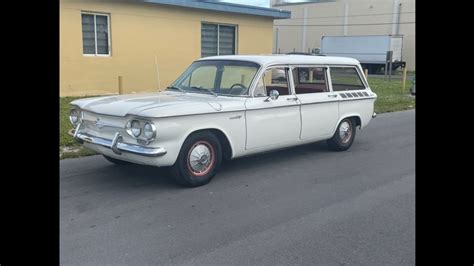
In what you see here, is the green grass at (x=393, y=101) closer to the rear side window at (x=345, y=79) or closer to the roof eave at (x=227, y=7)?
the roof eave at (x=227, y=7)

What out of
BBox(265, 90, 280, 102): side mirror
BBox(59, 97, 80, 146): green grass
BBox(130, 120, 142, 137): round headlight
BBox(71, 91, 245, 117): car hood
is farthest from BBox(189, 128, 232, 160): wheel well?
BBox(59, 97, 80, 146): green grass

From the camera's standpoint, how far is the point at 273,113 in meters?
6.25

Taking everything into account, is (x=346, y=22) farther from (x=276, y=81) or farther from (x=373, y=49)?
(x=276, y=81)

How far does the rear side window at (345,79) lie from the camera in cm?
758

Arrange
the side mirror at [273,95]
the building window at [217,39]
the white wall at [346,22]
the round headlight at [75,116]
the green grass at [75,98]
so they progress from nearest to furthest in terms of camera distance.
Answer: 1. the round headlight at [75,116]
2. the side mirror at [273,95]
3. the green grass at [75,98]
4. the building window at [217,39]
5. the white wall at [346,22]

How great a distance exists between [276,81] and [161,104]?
2.12m

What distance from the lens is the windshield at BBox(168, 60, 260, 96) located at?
627cm

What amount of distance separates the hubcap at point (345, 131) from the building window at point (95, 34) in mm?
9071

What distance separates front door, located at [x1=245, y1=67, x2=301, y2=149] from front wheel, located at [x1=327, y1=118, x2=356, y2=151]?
1.18 meters

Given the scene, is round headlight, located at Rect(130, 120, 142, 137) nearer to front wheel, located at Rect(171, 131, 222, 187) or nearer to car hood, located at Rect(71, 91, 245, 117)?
car hood, located at Rect(71, 91, 245, 117)

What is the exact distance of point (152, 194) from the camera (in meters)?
5.19

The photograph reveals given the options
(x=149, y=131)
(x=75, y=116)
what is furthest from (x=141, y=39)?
(x=149, y=131)

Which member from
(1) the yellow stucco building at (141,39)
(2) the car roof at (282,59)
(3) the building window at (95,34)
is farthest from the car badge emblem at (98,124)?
(3) the building window at (95,34)
